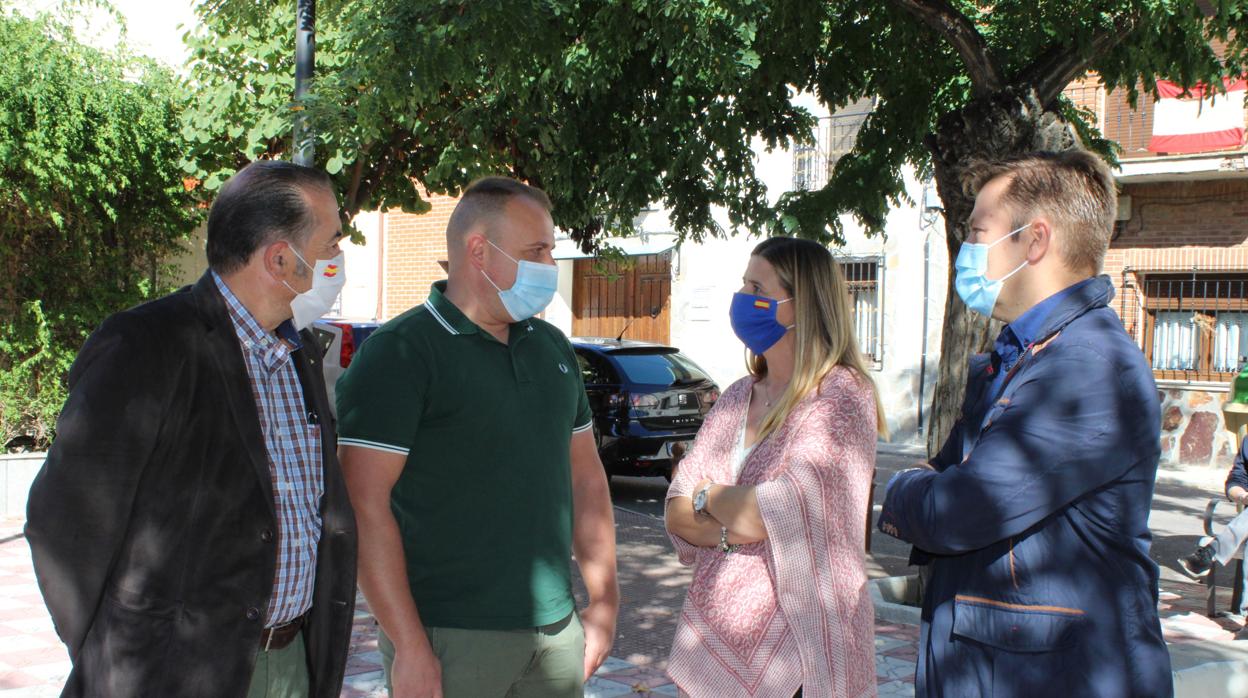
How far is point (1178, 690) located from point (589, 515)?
2920 mm

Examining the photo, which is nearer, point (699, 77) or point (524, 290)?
point (524, 290)

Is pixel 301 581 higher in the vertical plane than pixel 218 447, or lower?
lower

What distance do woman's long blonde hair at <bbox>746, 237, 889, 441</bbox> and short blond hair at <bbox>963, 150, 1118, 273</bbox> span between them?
0.74 meters

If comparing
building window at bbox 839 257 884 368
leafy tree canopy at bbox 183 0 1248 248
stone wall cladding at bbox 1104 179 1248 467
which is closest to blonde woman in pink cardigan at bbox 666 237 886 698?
leafy tree canopy at bbox 183 0 1248 248

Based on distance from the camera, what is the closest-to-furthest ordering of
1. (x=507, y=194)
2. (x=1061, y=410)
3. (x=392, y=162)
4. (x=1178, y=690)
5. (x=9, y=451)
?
(x=1061, y=410)
(x=507, y=194)
(x=1178, y=690)
(x=9, y=451)
(x=392, y=162)

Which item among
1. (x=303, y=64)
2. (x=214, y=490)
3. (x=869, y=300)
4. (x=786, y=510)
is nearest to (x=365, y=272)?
(x=869, y=300)

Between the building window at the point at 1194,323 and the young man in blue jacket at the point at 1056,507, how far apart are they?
15.3 metres

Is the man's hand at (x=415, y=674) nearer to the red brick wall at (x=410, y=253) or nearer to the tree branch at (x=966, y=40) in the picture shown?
the tree branch at (x=966, y=40)

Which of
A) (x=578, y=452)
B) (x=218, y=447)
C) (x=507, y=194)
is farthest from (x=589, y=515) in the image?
(x=218, y=447)

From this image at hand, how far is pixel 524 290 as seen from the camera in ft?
9.98

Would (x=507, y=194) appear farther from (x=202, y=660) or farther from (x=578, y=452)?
(x=202, y=660)

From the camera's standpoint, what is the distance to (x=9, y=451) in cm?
1046

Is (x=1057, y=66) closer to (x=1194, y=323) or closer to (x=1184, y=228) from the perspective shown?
(x=1184, y=228)

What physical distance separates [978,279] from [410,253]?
78.4 feet
